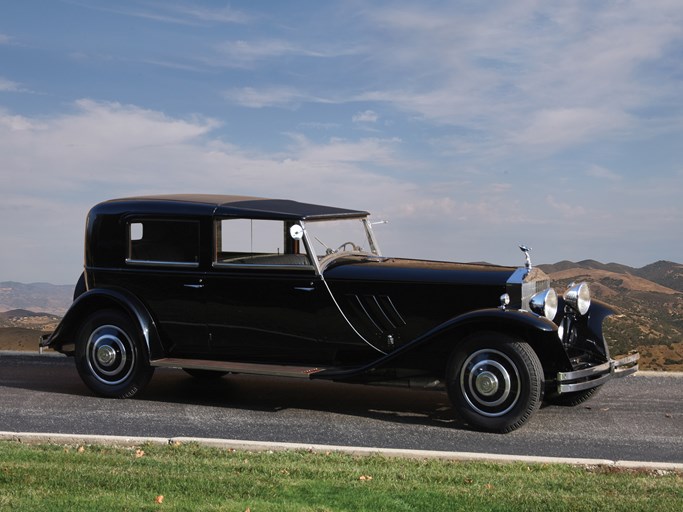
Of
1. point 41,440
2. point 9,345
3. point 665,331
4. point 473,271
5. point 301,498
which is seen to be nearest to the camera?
point 301,498

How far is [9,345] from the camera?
51.4 ft

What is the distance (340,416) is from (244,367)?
1.11m

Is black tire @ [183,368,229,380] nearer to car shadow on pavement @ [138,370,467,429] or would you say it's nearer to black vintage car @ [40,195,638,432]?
car shadow on pavement @ [138,370,467,429]

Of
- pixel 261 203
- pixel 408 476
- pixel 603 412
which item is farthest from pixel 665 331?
pixel 408 476

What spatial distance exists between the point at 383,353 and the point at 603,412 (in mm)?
2448

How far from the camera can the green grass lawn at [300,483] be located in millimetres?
5766

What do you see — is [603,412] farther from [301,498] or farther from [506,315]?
[301,498]

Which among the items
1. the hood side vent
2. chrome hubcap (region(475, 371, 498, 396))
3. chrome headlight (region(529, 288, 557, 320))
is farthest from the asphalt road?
chrome headlight (region(529, 288, 557, 320))

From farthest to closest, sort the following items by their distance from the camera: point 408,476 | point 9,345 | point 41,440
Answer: point 9,345 → point 41,440 → point 408,476

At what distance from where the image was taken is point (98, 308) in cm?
1012

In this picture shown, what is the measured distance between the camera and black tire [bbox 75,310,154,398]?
9797 millimetres

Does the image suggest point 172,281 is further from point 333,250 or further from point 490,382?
point 490,382

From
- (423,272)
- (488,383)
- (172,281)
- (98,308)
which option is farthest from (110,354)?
(488,383)

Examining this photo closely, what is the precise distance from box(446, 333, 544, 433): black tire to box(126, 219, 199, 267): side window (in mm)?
3145
